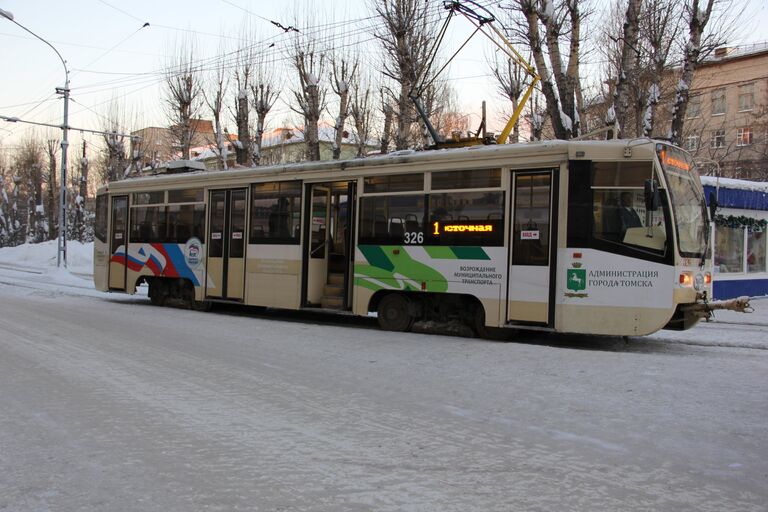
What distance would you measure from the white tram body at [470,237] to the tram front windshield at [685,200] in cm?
4

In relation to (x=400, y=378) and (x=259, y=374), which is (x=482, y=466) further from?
(x=259, y=374)

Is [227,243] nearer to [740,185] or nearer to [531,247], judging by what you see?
[531,247]

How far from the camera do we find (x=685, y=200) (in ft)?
30.2

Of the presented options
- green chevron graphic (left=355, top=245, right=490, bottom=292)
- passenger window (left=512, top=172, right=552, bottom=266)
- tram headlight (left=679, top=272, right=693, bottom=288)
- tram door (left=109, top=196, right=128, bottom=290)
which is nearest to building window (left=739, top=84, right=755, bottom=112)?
tram headlight (left=679, top=272, right=693, bottom=288)

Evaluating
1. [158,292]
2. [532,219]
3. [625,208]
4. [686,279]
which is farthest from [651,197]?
[158,292]

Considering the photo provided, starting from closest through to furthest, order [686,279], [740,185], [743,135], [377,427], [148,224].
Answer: [377,427] < [686,279] < [148,224] < [740,185] < [743,135]

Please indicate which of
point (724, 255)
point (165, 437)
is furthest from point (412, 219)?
point (724, 255)

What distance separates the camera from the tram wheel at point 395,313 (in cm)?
1094

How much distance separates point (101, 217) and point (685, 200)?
14.1 meters

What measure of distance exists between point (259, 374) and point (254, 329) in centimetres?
394

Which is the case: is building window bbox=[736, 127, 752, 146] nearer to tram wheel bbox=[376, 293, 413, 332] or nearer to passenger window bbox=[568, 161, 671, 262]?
passenger window bbox=[568, 161, 671, 262]

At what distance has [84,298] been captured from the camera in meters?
17.1

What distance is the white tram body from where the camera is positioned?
883 centimetres

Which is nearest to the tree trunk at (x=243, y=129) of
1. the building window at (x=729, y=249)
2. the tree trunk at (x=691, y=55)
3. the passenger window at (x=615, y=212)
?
the tree trunk at (x=691, y=55)
